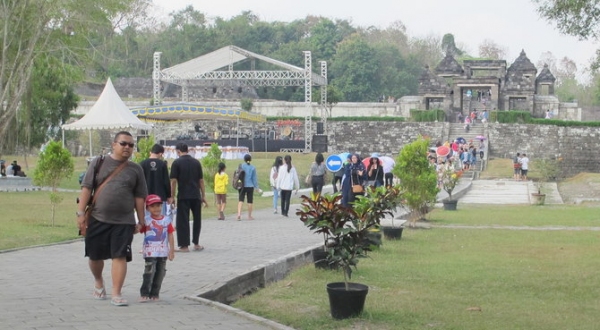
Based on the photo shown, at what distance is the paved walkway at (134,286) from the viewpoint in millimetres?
6918

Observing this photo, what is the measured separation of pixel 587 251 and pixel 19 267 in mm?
7473

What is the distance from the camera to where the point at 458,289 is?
9.10 meters

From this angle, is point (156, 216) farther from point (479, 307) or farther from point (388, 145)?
point (388, 145)

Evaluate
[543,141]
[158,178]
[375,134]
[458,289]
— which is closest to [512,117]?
[543,141]

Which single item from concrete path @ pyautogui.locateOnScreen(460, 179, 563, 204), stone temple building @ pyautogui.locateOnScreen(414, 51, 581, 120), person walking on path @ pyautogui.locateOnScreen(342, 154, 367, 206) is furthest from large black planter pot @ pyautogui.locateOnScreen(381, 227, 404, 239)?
stone temple building @ pyautogui.locateOnScreen(414, 51, 581, 120)

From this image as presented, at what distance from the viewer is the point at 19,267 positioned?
33.1 ft

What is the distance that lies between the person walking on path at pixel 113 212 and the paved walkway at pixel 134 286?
344 millimetres

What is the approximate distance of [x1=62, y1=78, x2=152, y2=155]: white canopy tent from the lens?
97.9 feet

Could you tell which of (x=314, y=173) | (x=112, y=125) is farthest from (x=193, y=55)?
(x=314, y=173)

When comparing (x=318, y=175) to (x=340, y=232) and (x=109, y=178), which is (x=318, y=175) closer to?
(x=340, y=232)

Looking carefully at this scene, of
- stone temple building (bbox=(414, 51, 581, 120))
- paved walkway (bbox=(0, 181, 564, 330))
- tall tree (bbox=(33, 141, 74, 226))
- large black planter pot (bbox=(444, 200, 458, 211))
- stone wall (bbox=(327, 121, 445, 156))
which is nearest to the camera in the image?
paved walkway (bbox=(0, 181, 564, 330))

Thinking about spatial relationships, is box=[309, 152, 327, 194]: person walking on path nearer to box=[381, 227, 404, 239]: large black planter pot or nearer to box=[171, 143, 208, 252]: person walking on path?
box=[381, 227, 404, 239]: large black planter pot

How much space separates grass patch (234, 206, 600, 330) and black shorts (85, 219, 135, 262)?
1191 mm

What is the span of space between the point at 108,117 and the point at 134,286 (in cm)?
2207
